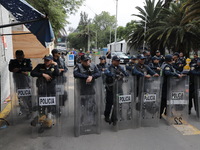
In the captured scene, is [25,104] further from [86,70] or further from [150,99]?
[150,99]

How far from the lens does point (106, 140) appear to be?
3424mm

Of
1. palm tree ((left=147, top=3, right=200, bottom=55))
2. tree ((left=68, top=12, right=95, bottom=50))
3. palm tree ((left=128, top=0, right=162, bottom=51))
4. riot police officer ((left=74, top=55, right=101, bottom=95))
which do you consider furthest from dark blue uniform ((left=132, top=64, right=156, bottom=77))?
tree ((left=68, top=12, right=95, bottom=50))

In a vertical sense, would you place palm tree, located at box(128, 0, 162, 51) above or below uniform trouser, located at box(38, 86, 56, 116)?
above

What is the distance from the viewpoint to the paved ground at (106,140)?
3164 millimetres

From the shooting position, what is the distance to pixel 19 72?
4.07m

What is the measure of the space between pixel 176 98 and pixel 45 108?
10.6 ft

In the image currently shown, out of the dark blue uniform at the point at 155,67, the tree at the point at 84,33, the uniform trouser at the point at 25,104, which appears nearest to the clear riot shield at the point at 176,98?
the dark blue uniform at the point at 155,67

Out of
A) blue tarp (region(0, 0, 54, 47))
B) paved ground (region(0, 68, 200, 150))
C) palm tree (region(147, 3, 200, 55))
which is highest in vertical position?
palm tree (region(147, 3, 200, 55))

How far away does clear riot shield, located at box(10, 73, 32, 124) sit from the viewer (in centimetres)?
400

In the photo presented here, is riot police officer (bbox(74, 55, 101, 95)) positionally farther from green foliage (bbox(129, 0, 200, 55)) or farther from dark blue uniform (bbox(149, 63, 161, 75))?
green foliage (bbox(129, 0, 200, 55))

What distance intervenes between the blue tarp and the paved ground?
230 centimetres

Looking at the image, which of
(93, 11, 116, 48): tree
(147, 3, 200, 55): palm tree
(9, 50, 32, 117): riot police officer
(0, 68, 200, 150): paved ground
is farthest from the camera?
(93, 11, 116, 48): tree

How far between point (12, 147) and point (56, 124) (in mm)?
918

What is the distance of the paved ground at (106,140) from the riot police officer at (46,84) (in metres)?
0.38
